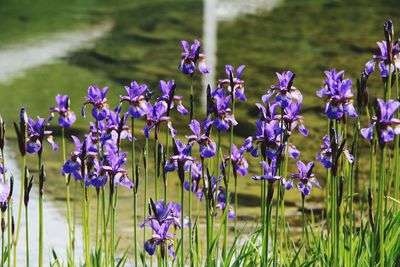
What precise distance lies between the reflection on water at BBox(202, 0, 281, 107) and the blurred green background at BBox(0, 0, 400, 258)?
0.33ft

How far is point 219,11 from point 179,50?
2524 mm

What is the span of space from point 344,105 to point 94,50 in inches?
267

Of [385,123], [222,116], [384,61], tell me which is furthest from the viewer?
[384,61]

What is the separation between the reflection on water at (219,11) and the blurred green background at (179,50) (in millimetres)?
100

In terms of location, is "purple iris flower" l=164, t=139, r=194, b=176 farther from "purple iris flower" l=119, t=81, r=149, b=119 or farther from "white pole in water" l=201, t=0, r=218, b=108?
"white pole in water" l=201, t=0, r=218, b=108

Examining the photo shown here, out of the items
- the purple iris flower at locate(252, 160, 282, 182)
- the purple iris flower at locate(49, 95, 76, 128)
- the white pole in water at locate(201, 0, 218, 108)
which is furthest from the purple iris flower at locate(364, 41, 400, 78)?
the white pole in water at locate(201, 0, 218, 108)

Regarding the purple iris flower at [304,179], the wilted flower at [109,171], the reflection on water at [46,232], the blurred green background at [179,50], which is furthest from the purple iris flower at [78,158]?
the blurred green background at [179,50]

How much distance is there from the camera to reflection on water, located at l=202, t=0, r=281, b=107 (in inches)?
404

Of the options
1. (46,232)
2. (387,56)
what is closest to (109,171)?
(387,56)

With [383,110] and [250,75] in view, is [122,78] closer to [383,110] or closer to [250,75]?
[250,75]

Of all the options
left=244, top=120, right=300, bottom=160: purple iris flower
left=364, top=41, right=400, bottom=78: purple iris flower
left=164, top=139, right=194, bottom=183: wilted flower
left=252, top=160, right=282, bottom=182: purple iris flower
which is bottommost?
left=252, top=160, right=282, bottom=182: purple iris flower

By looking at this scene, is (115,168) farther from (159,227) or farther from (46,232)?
(46,232)

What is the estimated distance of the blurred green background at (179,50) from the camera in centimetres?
719

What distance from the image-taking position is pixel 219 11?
484 inches
